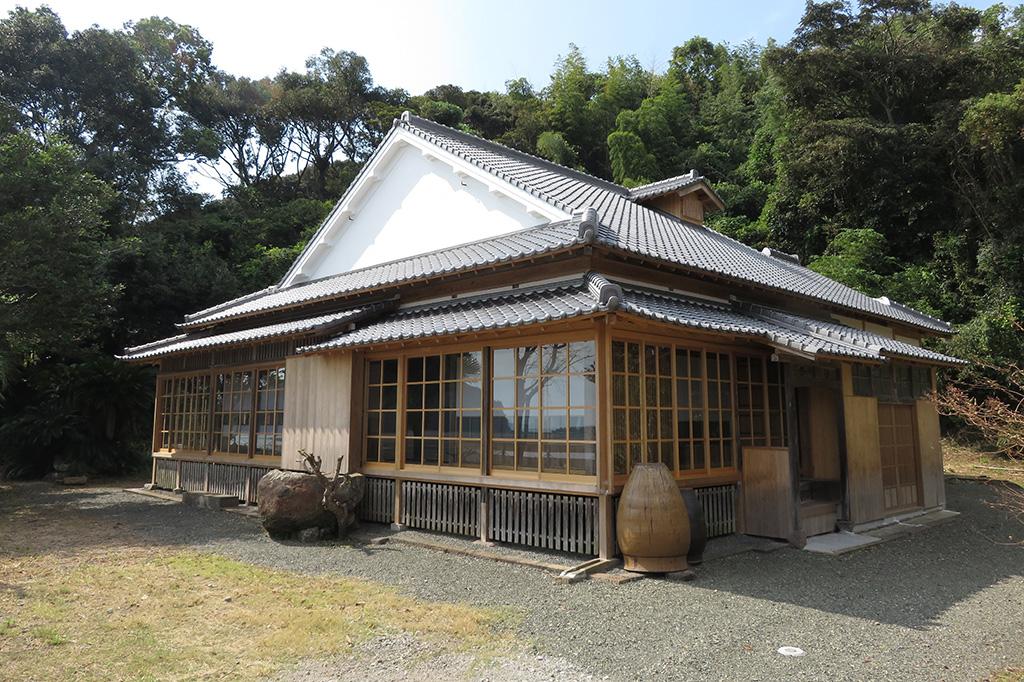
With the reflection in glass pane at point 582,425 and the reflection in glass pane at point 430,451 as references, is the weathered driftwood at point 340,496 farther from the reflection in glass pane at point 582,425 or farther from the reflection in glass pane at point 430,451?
the reflection in glass pane at point 582,425

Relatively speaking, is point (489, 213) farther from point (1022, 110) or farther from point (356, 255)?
point (1022, 110)

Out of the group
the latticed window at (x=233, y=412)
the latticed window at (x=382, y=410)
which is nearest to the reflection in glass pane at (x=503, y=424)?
the latticed window at (x=382, y=410)

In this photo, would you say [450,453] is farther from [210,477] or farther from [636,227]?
[210,477]

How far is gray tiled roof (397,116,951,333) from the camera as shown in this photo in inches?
357

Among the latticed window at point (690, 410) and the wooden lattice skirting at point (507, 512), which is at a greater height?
the latticed window at point (690, 410)

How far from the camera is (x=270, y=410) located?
37.2ft

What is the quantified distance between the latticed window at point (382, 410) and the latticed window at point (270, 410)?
213 centimetres

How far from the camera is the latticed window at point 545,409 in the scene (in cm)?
732

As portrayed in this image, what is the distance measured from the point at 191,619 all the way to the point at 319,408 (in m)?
4.95

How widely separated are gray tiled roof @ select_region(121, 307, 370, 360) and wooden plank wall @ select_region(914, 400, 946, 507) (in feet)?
31.2

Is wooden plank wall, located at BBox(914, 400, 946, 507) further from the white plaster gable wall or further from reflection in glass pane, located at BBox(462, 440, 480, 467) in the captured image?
reflection in glass pane, located at BBox(462, 440, 480, 467)

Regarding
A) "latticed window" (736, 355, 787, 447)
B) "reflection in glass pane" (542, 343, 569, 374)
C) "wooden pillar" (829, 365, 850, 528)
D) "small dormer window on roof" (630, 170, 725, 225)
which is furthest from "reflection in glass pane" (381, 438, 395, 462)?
"small dormer window on roof" (630, 170, 725, 225)

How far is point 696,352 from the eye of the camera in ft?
27.4

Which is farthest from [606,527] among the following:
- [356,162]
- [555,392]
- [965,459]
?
[356,162]
